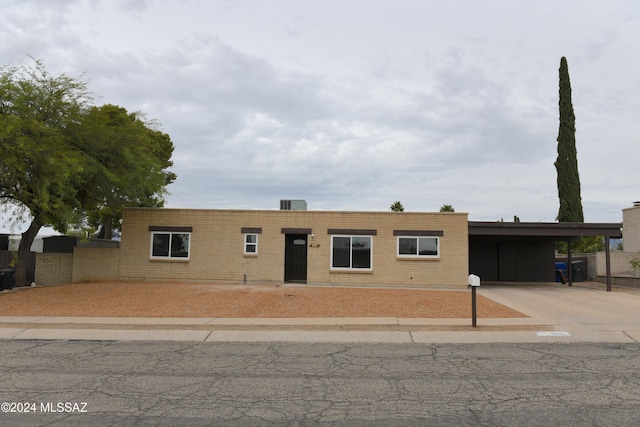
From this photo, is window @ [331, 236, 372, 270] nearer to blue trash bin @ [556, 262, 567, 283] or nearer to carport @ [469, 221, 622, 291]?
carport @ [469, 221, 622, 291]

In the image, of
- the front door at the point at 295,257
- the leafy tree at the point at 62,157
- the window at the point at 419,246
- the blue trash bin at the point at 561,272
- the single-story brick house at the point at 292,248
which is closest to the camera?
the leafy tree at the point at 62,157

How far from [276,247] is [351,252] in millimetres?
3488

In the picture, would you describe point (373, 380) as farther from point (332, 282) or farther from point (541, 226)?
point (541, 226)

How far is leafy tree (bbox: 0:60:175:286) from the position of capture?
17609 mm

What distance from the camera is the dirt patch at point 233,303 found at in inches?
547

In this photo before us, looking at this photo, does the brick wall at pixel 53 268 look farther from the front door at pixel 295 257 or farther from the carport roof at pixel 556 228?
the carport roof at pixel 556 228

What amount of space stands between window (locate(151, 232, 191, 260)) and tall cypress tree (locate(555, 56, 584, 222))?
96.8ft

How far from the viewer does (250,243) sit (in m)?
23.9

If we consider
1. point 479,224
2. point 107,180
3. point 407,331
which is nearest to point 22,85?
point 107,180

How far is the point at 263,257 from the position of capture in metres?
23.7

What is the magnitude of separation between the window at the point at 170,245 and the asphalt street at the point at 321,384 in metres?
14.1

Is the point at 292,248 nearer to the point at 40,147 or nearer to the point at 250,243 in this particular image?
the point at 250,243

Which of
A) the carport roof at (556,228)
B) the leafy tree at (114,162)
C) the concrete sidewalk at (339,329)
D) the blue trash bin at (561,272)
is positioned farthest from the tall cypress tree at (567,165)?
the leafy tree at (114,162)

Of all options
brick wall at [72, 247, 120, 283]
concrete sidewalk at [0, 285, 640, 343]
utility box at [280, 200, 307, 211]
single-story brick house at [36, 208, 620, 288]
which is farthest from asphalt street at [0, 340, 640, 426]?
utility box at [280, 200, 307, 211]
